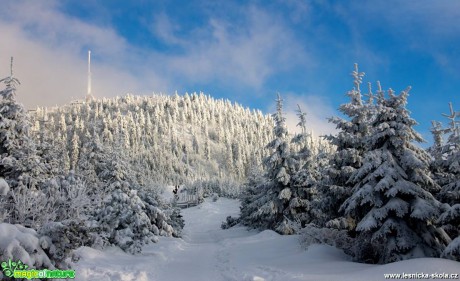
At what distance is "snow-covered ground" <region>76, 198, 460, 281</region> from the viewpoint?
11.5m

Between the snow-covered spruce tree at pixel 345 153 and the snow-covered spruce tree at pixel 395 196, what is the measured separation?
3.05 metres

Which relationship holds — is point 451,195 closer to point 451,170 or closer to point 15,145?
point 451,170

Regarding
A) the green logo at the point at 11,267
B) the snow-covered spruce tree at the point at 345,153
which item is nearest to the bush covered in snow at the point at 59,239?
the green logo at the point at 11,267

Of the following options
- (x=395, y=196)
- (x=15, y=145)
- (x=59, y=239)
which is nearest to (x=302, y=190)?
(x=395, y=196)

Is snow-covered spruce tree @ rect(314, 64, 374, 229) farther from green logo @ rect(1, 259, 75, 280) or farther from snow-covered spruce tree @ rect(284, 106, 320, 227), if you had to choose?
green logo @ rect(1, 259, 75, 280)

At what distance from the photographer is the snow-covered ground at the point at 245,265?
11.5 meters

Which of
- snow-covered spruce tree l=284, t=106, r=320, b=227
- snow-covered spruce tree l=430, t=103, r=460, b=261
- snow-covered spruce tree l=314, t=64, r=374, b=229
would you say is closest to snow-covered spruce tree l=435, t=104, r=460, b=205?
snow-covered spruce tree l=430, t=103, r=460, b=261

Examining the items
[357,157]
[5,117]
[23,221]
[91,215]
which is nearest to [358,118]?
[357,157]

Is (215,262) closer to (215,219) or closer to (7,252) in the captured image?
(7,252)

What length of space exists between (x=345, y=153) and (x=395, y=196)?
5.19m

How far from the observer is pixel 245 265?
16.2 metres

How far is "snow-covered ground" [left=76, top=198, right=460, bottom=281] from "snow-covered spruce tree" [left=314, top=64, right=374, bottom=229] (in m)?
2.76

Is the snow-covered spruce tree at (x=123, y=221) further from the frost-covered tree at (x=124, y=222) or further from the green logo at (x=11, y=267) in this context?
the green logo at (x=11, y=267)

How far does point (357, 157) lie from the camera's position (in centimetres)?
2050
